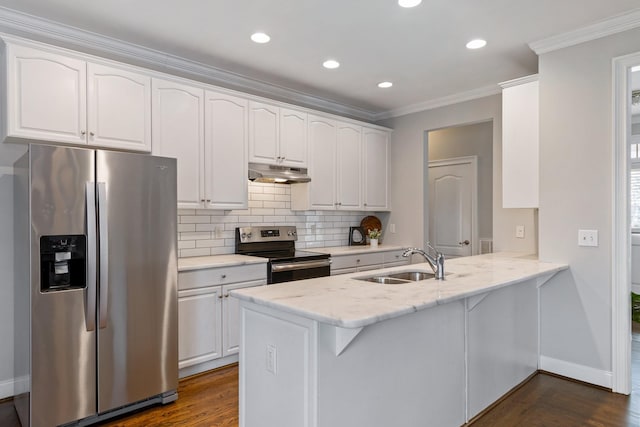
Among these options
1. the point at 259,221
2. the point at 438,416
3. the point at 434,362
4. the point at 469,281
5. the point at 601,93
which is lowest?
the point at 438,416

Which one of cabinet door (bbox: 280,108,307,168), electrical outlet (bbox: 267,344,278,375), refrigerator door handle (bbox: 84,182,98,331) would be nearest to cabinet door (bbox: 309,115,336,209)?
cabinet door (bbox: 280,108,307,168)

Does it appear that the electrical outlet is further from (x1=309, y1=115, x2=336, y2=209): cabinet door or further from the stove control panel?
(x1=309, y1=115, x2=336, y2=209): cabinet door

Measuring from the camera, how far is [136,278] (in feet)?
8.55

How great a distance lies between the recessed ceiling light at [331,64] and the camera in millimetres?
3609

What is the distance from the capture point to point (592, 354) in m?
3.03

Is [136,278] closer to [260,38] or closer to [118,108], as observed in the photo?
[118,108]

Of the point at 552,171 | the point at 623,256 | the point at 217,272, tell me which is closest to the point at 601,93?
the point at 552,171

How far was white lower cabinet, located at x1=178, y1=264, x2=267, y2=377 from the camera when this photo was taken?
3100 millimetres

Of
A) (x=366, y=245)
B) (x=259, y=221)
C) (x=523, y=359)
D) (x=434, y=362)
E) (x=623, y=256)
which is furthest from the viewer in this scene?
(x=366, y=245)

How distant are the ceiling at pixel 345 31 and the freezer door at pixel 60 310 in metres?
1.11

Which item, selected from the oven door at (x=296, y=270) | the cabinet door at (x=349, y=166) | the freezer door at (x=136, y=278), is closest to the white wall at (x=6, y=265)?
the freezer door at (x=136, y=278)

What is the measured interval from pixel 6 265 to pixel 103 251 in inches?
37.6

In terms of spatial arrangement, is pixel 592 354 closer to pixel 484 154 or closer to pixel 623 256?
pixel 623 256

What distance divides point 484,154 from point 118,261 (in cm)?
474
